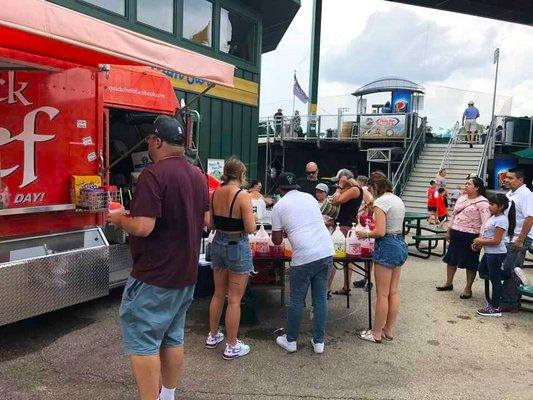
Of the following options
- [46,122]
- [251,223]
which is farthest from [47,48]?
[251,223]

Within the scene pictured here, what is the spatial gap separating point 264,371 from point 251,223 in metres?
1.20

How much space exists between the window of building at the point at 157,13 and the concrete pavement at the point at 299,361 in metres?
6.42

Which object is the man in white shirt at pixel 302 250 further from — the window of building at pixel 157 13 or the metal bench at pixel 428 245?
the window of building at pixel 157 13

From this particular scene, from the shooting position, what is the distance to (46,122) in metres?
4.23

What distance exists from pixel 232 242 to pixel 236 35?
948 cm

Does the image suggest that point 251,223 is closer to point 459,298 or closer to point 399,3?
point 459,298

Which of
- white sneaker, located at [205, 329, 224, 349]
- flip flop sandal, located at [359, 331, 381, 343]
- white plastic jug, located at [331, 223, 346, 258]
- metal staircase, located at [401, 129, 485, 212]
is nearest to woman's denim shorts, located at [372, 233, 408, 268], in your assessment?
white plastic jug, located at [331, 223, 346, 258]

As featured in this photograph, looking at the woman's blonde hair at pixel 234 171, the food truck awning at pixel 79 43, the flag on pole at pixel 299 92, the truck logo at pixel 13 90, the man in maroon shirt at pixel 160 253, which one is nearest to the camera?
the man in maroon shirt at pixel 160 253

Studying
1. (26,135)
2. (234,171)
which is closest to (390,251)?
(234,171)

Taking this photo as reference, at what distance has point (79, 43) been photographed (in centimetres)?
315

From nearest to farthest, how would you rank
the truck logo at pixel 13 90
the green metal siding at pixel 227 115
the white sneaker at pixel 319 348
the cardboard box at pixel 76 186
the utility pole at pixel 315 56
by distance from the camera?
1. the truck logo at pixel 13 90
2. the white sneaker at pixel 319 348
3. the cardboard box at pixel 76 186
4. the green metal siding at pixel 227 115
5. the utility pole at pixel 315 56

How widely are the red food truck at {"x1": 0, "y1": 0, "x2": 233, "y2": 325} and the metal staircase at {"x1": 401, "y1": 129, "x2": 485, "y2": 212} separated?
12.3m

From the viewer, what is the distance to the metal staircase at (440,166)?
52.2 ft

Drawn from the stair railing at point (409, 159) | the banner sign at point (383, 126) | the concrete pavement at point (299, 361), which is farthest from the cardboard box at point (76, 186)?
the banner sign at point (383, 126)
